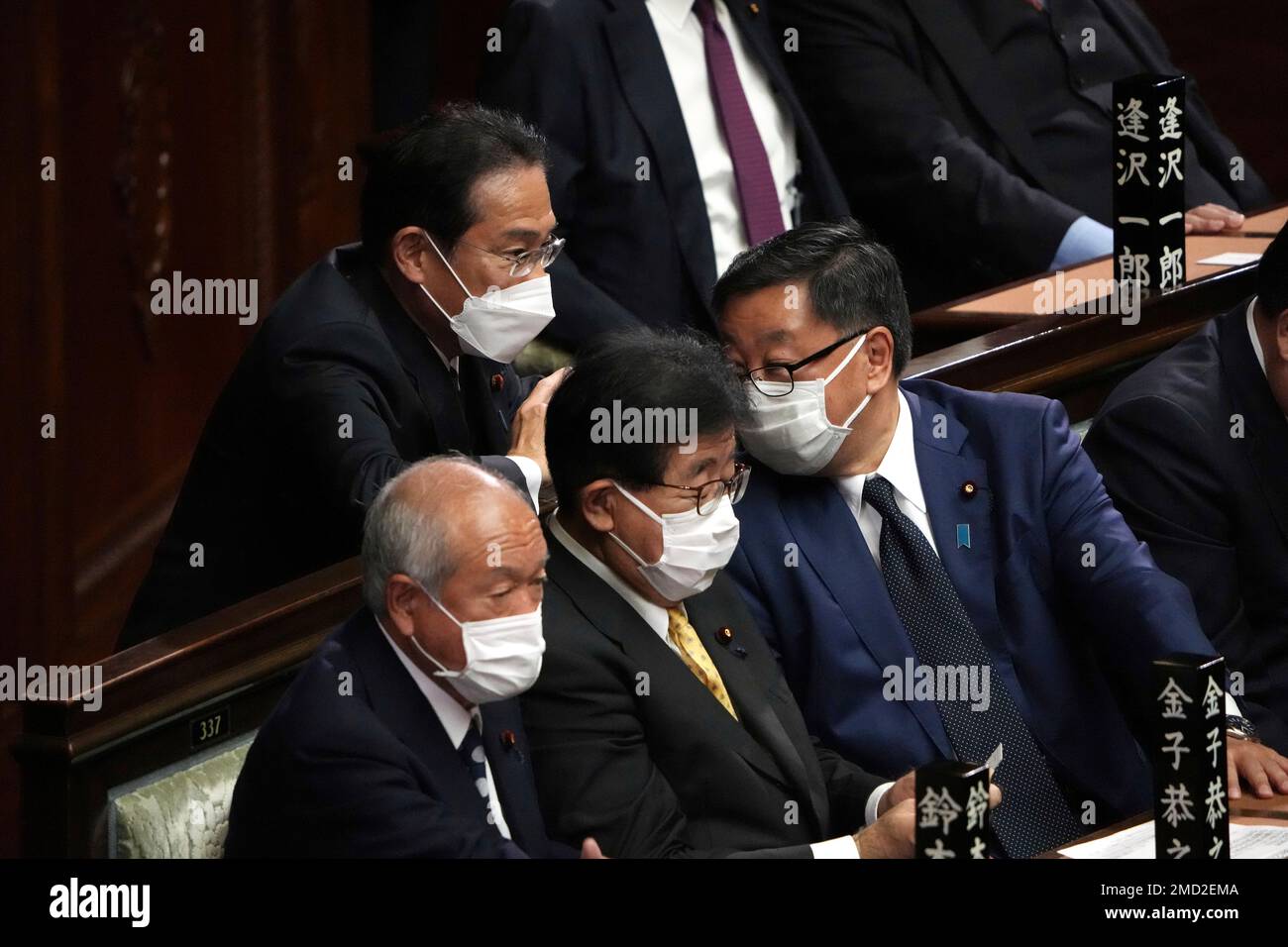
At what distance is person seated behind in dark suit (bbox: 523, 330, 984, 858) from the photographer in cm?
226

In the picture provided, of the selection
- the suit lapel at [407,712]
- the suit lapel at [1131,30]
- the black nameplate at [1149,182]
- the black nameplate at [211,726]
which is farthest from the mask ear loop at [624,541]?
the suit lapel at [1131,30]

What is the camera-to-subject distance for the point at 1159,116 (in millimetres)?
3428

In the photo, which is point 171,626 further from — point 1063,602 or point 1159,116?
point 1159,116

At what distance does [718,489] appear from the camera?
2.43 m

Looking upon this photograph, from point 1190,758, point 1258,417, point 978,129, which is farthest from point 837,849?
point 978,129

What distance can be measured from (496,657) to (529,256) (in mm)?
982

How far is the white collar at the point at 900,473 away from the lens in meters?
2.72

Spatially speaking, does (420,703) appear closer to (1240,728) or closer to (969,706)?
(969,706)

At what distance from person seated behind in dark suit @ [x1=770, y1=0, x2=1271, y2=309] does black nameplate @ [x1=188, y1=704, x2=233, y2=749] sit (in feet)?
7.29

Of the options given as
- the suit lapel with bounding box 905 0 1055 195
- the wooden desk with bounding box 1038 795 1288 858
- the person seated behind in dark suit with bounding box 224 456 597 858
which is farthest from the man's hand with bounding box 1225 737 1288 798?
the suit lapel with bounding box 905 0 1055 195

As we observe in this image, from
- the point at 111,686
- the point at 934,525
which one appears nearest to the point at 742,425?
the point at 934,525

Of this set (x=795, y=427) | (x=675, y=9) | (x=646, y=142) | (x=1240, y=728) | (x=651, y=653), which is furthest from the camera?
(x=675, y=9)

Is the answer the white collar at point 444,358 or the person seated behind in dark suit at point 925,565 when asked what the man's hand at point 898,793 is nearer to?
the person seated behind in dark suit at point 925,565

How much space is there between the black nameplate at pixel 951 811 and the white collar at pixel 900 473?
0.84 meters
